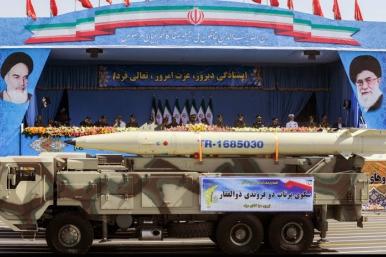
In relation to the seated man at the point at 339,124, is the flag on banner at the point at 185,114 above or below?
above

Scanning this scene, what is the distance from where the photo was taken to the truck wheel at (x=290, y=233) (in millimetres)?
12422

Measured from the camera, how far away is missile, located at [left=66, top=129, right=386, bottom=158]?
1290cm

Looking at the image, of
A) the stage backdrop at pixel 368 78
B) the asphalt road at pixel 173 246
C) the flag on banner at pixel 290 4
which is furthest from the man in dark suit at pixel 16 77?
the stage backdrop at pixel 368 78

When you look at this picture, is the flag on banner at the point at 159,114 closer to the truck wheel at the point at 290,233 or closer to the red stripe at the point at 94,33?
the red stripe at the point at 94,33

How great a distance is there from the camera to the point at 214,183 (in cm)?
1231

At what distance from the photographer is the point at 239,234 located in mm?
12383

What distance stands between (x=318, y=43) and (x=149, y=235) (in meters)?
15.5

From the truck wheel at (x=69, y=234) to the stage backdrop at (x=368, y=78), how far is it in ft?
53.7

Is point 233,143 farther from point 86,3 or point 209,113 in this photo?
point 209,113

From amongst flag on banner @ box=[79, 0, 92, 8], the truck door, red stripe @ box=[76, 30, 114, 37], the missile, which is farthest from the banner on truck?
flag on banner @ box=[79, 0, 92, 8]

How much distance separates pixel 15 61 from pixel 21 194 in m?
13.7

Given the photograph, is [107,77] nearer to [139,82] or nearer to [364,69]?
[139,82]

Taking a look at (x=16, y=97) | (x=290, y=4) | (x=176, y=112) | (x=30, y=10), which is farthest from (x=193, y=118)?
(x=30, y=10)

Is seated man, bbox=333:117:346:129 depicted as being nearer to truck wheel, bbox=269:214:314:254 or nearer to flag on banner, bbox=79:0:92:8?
flag on banner, bbox=79:0:92:8
